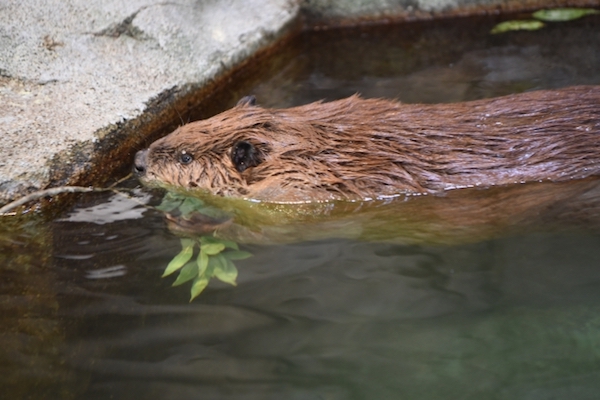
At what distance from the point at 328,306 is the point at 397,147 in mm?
968

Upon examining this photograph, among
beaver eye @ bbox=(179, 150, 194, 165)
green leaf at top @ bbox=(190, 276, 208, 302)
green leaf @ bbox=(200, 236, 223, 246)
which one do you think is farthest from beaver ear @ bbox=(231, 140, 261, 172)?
green leaf at top @ bbox=(190, 276, 208, 302)

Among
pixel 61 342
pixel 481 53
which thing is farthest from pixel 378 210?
pixel 481 53

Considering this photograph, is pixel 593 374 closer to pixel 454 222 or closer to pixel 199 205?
pixel 454 222

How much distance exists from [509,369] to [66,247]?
209 cm

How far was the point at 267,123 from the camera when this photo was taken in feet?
11.2

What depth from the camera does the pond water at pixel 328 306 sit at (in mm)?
2303

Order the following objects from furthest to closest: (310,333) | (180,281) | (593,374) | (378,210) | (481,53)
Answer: (481,53), (378,210), (180,281), (310,333), (593,374)

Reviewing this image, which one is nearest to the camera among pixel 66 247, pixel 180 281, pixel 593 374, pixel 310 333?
pixel 593 374

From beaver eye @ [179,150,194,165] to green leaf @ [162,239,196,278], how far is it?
59cm

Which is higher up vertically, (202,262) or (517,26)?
(517,26)

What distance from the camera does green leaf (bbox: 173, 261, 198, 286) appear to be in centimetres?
287

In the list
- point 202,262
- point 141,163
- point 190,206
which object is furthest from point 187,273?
point 141,163

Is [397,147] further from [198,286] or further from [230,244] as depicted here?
[198,286]

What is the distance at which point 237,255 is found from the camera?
3.05 meters
